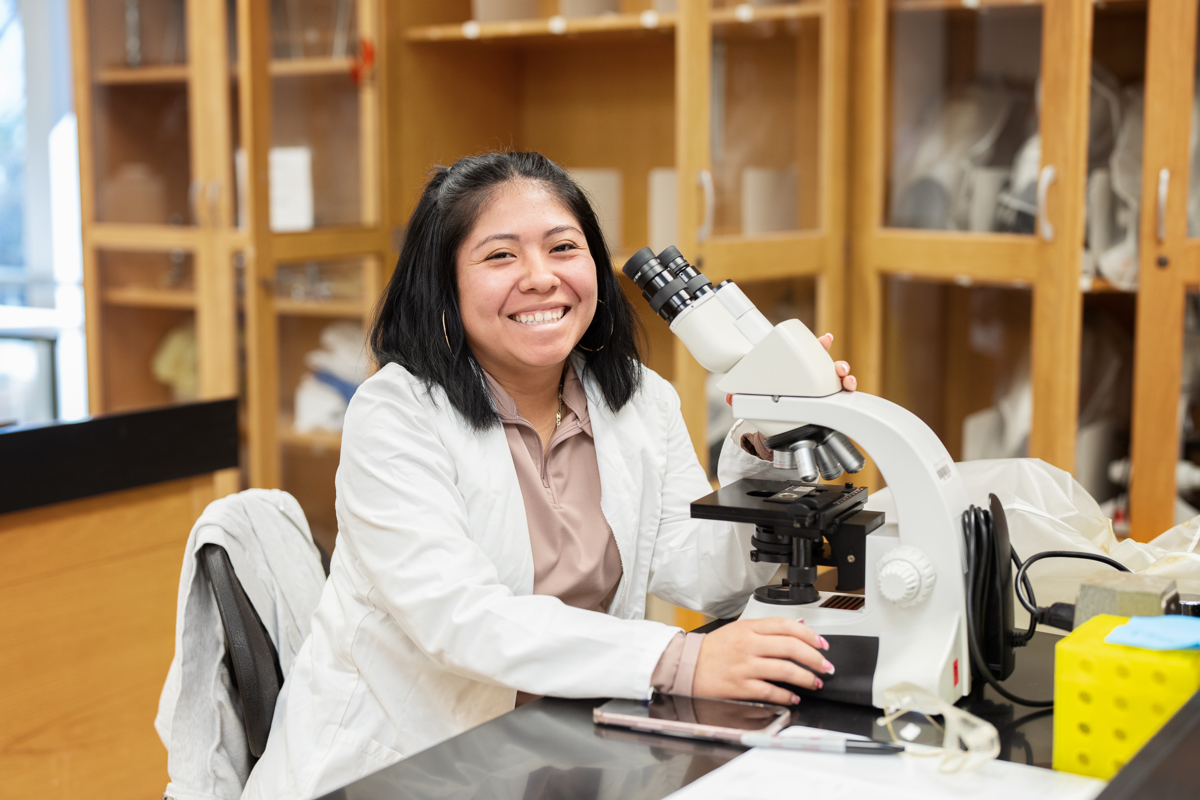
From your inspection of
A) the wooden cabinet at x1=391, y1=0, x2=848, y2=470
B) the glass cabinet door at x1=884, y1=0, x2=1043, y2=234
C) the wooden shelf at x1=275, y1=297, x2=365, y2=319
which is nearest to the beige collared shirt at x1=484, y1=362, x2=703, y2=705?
the wooden cabinet at x1=391, y1=0, x2=848, y2=470

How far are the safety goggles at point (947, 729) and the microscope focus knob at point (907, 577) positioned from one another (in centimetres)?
8

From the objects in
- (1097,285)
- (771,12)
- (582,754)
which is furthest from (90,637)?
(1097,285)

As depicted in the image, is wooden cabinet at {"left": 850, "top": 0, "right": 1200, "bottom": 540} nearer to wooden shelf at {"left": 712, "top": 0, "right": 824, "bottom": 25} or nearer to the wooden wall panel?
wooden shelf at {"left": 712, "top": 0, "right": 824, "bottom": 25}

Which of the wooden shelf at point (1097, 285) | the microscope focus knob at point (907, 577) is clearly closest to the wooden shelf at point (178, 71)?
the wooden shelf at point (1097, 285)

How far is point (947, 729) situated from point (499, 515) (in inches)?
20.9

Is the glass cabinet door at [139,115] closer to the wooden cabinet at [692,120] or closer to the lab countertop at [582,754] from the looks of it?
the wooden cabinet at [692,120]

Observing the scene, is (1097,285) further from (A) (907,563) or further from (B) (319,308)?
(B) (319,308)

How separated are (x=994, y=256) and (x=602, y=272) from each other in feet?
4.04

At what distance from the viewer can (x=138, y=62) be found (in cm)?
300

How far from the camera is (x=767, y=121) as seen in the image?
2.58m

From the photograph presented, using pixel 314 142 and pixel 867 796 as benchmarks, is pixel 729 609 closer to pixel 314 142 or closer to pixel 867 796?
pixel 867 796

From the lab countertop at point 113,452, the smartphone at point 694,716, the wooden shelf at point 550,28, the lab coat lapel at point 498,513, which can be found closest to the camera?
the smartphone at point 694,716

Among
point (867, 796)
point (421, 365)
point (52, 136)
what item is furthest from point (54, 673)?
point (52, 136)

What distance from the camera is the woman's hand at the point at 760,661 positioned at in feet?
3.25
